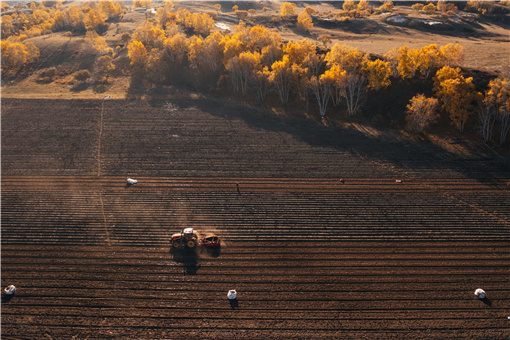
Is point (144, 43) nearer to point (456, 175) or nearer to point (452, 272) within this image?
point (456, 175)

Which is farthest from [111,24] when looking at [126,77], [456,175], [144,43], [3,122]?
[456,175]

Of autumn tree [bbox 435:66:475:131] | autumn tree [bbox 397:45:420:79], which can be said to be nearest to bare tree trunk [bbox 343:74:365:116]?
autumn tree [bbox 397:45:420:79]

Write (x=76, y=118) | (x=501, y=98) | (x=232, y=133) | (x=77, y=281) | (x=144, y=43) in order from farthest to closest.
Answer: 1. (x=144, y=43)
2. (x=76, y=118)
3. (x=232, y=133)
4. (x=501, y=98)
5. (x=77, y=281)

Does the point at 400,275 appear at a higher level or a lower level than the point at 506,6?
lower

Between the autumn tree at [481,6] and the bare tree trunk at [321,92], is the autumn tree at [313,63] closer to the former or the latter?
the bare tree trunk at [321,92]

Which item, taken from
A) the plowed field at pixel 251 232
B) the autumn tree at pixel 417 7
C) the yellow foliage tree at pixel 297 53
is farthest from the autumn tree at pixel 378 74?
the autumn tree at pixel 417 7

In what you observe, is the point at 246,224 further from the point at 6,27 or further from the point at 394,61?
the point at 6,27

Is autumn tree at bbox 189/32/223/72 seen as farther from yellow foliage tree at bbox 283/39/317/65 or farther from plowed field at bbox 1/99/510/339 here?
→ plowed field at bbox 1/99/510/339
